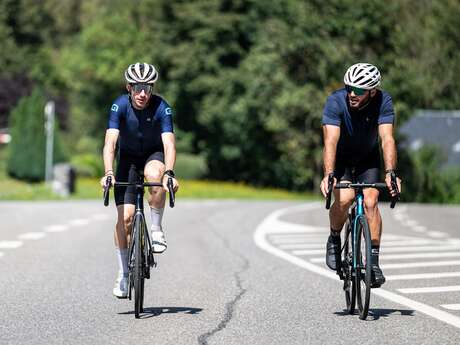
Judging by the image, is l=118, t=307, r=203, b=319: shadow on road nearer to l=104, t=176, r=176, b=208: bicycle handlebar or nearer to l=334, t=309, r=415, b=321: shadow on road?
l=104, t=176, r=176, b=208: bicycle handlebar

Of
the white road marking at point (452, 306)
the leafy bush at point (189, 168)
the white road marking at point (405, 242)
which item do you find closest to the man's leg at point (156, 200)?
the white road marking at point (452, 306)

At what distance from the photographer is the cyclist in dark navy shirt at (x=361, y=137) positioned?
8172 mm

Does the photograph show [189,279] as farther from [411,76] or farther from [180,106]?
[180,106]

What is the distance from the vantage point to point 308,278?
11.2m

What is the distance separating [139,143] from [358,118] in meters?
1.71

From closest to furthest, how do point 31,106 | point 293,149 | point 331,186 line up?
point 331,186, point 31,106, point 293,149

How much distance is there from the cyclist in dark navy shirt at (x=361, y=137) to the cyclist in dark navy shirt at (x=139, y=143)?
1.24m

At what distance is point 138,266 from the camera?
812 centimetres

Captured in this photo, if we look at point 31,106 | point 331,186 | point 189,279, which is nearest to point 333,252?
point 331,186

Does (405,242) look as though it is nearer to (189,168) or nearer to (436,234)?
(436,234)

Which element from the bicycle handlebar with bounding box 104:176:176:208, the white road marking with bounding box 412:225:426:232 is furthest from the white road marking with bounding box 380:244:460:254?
the bicycle handlebar with bounding box 104:176:176:208

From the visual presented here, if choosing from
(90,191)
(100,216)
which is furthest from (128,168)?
(90,191)

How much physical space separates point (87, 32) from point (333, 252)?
68775 millimetres

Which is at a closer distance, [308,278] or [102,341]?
[102,341]
